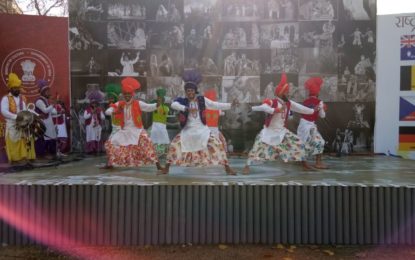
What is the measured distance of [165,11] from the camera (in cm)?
981

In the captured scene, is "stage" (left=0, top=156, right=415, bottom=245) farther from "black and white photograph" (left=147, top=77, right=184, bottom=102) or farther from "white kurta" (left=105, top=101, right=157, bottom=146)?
"black and white photograph" (left=147, top=77, right=184, bottom=102)

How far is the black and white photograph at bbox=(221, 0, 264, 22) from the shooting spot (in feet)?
31.7

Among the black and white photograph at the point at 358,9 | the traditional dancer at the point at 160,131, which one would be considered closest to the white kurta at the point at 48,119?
the traditional dancer at the point at 160,131

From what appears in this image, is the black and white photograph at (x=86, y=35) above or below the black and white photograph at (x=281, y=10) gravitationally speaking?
below

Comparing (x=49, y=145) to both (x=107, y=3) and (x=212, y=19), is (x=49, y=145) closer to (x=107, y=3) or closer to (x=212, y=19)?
(x=107, y=3)

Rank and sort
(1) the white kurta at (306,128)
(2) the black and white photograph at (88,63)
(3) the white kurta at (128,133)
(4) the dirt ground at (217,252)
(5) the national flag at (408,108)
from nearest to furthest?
1. (4) the dirt ground at (217,252)
2. (3) the white kurta at (128,133)
3. (1) the white kurta at (306,128)
4. (5) the national flag at (408,108)
5. (2) the black and white photograph at (88,63)

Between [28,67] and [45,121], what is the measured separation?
4.02ft

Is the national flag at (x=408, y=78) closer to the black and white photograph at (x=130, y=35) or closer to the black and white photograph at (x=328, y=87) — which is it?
the black and white photograph at (x=328, y=87)

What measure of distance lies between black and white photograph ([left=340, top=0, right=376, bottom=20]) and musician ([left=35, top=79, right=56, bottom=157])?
19.9 feet

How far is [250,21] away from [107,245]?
638 cm

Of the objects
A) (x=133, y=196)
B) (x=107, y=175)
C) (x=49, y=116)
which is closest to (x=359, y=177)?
(x=133, y=196)

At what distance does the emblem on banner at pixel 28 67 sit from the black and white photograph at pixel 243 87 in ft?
12.1

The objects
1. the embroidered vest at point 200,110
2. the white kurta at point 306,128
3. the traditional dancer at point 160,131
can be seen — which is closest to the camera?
the embroidered vest at point 200,110

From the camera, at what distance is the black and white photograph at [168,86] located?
32.2 feet
